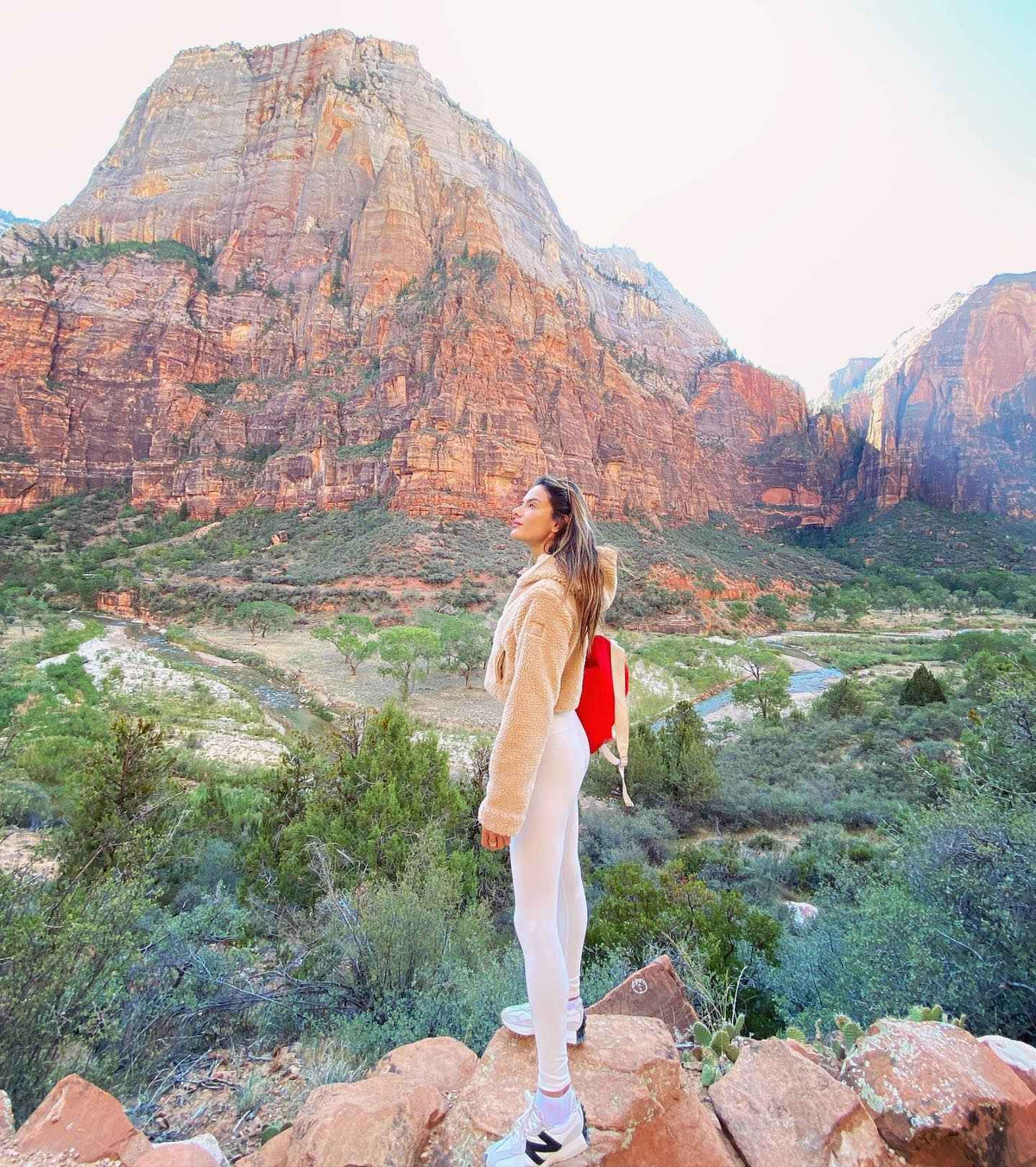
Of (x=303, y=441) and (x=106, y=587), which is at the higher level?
(x=303, y=441)

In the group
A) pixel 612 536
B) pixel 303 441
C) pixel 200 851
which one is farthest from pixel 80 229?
pixel 200 851

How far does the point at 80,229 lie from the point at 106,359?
2061cm

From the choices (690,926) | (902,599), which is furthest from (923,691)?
(902,599)

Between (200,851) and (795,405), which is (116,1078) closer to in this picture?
(200,851)

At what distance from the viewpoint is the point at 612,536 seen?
46.5 meters

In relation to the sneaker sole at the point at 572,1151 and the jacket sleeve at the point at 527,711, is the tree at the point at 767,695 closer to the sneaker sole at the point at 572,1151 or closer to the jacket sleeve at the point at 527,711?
the sneaker sole at the point at 572,1151

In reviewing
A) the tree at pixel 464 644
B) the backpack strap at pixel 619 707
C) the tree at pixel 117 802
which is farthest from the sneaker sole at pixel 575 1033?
the tree at pixel 464 644

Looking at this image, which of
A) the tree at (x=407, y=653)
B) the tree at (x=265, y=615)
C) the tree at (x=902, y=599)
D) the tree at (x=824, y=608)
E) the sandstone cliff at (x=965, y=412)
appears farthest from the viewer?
the sandstone cliff at (x=965, y=412)

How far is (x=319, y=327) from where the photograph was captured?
57.1m

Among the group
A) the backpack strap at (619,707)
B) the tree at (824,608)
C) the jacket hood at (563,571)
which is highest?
the jacket hood at (563,571)

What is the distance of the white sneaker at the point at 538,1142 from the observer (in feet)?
4.47

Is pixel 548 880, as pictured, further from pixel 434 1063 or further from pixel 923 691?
pixel 923 691

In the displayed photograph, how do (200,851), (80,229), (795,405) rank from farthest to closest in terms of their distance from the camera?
(795,405)
(80,229)
(200,851)

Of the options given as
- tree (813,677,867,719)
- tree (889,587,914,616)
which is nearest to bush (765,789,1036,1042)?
tree (813,677,867,719)
